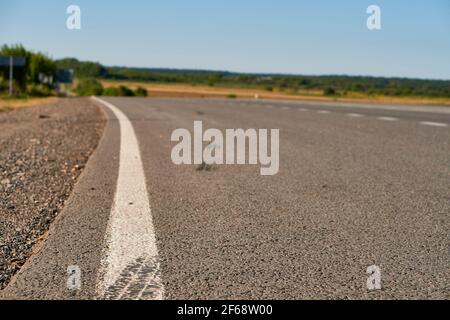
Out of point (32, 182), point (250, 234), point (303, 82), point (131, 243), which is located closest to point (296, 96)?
point (303, 82)

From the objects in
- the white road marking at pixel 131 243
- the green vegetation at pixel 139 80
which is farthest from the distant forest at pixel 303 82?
the white road marking at pixel 131 243

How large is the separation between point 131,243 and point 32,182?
2333 mm

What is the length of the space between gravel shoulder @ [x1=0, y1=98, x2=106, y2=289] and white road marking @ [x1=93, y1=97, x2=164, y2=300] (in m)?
0.39

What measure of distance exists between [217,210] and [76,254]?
1204mm

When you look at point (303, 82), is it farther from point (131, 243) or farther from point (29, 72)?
point (131, 243)

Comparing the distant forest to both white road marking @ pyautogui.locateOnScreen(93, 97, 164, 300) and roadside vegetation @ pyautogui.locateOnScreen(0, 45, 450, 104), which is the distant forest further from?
white road marking @ pyautogui.locateOnScreen(93, 97, 164, 300)

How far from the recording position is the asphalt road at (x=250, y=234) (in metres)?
2.41

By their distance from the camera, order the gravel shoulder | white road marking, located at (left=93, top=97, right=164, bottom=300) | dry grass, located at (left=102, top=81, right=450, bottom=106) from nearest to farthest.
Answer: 1. white road marking, located at (left=93, top=97, right=164, bottom=300)
2. the gravel shoulder
3. dry grass, located at (left=102, top=81, right=450, bottom=106)

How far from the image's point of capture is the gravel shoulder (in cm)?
307

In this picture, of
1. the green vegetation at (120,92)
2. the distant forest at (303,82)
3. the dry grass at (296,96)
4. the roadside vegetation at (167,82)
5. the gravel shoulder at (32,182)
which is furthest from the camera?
the green vegetation at (120,92)

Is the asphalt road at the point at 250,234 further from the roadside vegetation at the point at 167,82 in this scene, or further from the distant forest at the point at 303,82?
the distant forest at the point at 303,82

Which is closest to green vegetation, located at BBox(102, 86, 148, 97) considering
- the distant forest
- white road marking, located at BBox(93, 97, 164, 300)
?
the distant forest

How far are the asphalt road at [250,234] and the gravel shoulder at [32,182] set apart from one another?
11 centimetres

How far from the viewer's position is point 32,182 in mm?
5023
